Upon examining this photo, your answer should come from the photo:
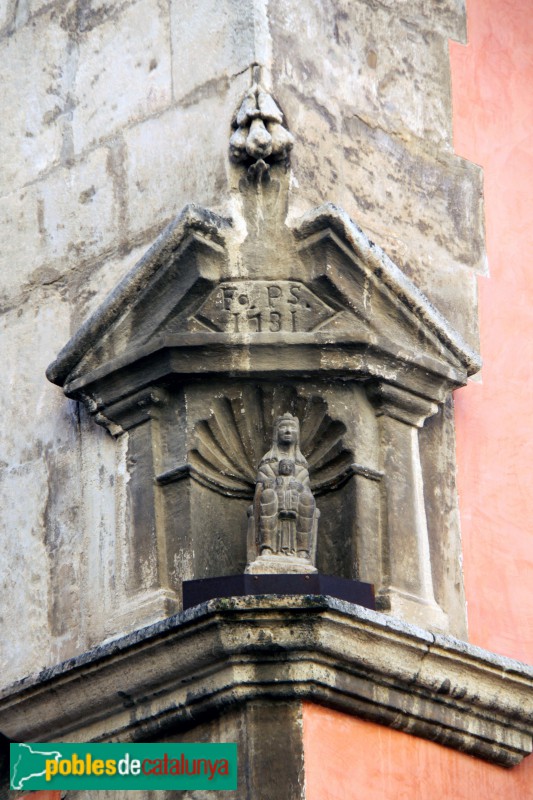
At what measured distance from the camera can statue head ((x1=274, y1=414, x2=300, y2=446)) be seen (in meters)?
7.12

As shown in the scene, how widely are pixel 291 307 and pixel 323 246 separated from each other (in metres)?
0.23

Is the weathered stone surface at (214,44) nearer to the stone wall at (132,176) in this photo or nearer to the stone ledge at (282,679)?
the stone wall at (132,176)

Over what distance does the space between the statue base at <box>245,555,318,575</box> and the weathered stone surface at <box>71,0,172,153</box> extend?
5.86 feet

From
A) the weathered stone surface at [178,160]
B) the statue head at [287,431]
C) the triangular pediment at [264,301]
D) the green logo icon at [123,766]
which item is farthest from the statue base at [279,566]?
the weathered stone surface at [178,160]

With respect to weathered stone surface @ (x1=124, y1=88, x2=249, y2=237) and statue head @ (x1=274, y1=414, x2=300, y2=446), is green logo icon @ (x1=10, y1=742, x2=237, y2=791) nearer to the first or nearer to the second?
statue head @ (x1=274, y1=414, x2=300, y2=446)

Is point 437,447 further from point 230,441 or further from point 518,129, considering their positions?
point 518,129

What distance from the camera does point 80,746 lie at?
6980 millimetres

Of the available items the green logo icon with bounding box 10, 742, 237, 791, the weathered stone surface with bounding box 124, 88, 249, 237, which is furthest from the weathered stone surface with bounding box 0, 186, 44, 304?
the green logo icon with bounding box 10, 742, 237, 791

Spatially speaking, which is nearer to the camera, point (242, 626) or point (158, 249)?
point (242, 626)

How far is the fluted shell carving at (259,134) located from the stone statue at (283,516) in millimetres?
938

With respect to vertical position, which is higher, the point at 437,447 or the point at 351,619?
the point at 437,447

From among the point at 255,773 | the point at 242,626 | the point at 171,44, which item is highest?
the point at 171,44

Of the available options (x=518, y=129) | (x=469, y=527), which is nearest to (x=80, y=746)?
(x=469, y=527)

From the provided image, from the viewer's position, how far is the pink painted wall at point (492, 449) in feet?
22.3
